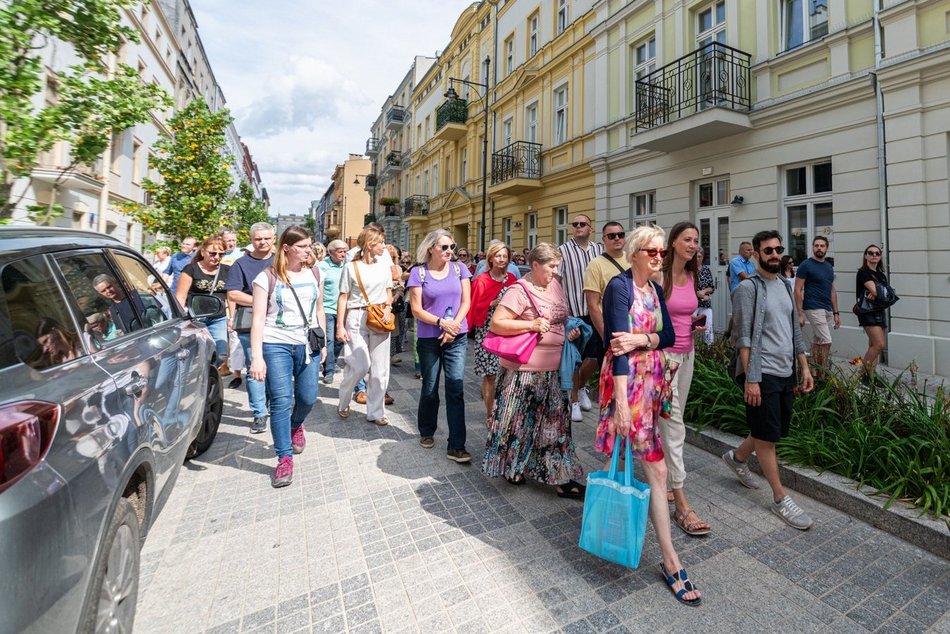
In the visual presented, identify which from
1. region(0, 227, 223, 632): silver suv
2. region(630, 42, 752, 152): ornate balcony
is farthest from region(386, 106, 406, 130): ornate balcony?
region(0, 227, 223, 632): silver suv

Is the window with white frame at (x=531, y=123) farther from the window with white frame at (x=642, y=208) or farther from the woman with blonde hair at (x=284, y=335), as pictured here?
the woman with blonde hair at (x=284, y=335)

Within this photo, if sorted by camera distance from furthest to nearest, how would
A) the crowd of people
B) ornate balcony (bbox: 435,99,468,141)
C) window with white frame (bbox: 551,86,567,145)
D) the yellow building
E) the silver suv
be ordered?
ornate balcony (bbox: 435,99,468,141), window with white frame (bbox: 551,86,567,145), the yellow building, the crowd of people, the silver suv

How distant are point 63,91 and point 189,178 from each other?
30.1ft

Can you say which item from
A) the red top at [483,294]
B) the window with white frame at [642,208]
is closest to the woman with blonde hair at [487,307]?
the red top at [483,294]

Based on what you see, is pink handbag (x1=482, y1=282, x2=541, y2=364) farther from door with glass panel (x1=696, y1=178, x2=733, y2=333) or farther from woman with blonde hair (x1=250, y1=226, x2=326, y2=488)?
door with glass panel (x1=696, y1=178, x2=733, y2=333)

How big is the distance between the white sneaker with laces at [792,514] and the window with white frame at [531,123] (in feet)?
52.5

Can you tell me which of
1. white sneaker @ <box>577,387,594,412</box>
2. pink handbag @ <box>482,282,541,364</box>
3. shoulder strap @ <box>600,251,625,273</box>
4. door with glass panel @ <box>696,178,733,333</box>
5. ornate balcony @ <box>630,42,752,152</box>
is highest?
ornate balcony @ <box>630,42,752,152</box>

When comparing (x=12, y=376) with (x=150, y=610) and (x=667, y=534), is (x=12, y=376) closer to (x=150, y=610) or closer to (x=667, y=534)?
(x=150, y=610)

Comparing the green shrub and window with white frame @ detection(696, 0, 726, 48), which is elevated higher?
window with white frame @ detection(696, 0, 726, 48)

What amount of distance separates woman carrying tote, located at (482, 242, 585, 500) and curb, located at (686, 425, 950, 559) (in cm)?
166

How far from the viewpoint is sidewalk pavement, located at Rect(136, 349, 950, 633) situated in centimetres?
226

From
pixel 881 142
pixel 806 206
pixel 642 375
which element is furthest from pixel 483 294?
pixel 806 206

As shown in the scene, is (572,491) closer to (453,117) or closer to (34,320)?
(34,320)

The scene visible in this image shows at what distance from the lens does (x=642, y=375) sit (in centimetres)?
261
